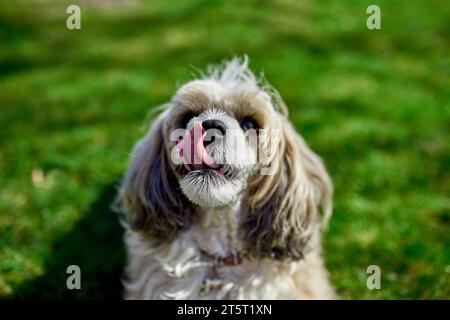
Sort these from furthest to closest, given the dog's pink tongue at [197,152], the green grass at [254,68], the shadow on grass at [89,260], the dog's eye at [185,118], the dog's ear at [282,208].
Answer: the green grass at [254,68] < the shadow on grass at [89,260] < the dog's ear at [282,208] < the dog's eye at [185,118] < the dog's pink tongue at [197,152]

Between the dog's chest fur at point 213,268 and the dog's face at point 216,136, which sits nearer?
the dog's face at point 216,136

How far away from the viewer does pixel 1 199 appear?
170 inches

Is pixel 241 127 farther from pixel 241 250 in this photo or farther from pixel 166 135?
pixel 241 250

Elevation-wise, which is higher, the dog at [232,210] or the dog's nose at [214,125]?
the dog's nose at [214,125]

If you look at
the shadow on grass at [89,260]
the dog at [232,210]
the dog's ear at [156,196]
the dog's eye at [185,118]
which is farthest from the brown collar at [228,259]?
the shadow on grass at [89,260]

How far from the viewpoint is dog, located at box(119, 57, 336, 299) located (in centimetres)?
289

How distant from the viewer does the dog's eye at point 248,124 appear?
2.89 m

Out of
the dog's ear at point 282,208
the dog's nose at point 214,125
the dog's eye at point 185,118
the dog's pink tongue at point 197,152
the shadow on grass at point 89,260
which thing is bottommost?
the shadow on grass at point 89,260

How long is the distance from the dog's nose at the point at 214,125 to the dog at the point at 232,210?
0.13 meters

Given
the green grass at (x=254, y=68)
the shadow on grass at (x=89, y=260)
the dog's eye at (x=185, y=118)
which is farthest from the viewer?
the green grass at (x=254, y=68)

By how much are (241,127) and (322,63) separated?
4.25 meters

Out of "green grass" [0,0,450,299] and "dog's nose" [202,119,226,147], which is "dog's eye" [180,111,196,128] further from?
"green grass" [0,0,450,299]

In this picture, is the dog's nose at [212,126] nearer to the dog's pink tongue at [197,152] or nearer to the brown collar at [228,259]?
the dog's pink tongue at [197,152]
